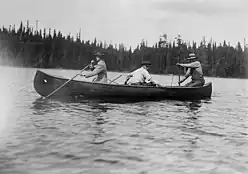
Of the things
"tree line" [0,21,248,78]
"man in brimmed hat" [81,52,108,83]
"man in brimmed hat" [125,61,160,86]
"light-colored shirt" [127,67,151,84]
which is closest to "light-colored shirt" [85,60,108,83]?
"man in brimmed hat" [81,52,108,83]

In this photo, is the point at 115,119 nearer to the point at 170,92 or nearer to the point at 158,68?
the point at 170,92

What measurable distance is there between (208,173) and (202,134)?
3.26 metres

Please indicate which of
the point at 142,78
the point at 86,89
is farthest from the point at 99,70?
the point at 142,78

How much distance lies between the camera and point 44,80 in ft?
49.9

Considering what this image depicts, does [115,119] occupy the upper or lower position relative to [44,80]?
lower

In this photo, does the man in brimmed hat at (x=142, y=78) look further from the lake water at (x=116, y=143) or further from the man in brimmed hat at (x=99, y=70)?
the lake water at (x=116, y=143)

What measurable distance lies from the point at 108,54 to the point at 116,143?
513 ft

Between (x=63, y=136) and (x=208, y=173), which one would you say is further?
(x=63, y=136)

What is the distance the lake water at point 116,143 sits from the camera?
5.78 meters

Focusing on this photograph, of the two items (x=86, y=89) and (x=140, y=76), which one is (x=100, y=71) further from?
(x=140, y=76)

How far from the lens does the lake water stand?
5.78 m

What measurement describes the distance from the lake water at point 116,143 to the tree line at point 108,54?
384ft

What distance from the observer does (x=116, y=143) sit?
737cm

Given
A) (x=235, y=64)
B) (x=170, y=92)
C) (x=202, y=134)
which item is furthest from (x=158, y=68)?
(x=202, y=134)
